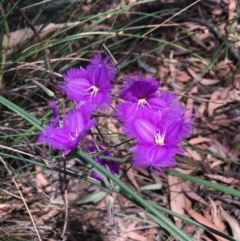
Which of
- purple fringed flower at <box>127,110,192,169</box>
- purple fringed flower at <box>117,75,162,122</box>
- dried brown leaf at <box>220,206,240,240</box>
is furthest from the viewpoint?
dried brown leaf at <box>220,206,240,240</box>

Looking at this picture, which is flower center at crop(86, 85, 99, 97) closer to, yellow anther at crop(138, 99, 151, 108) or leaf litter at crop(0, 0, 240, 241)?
yellow anther at crop(138, 99, 151, 108)

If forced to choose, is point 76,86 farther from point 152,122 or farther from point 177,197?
point 177,197

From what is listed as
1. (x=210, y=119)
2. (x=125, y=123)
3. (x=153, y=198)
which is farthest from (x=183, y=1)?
(x=125, y=123)

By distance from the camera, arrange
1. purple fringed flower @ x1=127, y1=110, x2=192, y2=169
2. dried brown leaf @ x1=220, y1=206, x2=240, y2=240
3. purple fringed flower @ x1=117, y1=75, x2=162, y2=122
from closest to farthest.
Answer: purple fringed flower @ x1=127, y1=110, x2=192, y2=169 → purple fringed flower @ x1=117, y1=75, x2=162, y2=122 → dried brown leaf @ x1=220, y1=206, x2=240, y2=240

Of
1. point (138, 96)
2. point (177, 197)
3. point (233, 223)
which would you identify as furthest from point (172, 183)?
point (138, 96)

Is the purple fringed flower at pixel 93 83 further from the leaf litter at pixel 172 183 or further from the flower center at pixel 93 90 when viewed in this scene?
the leaf litter at pixel 172 183

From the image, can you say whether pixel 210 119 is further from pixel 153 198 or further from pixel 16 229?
pixel 16 229

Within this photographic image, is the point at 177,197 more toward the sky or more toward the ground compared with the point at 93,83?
more toward the ground

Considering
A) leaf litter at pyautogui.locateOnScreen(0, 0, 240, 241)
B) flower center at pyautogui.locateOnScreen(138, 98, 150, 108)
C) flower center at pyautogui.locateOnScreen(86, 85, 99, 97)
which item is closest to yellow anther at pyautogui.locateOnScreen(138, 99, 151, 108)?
flower center at pyautogui.locateOnScreen(138, 98, 150, 108)
